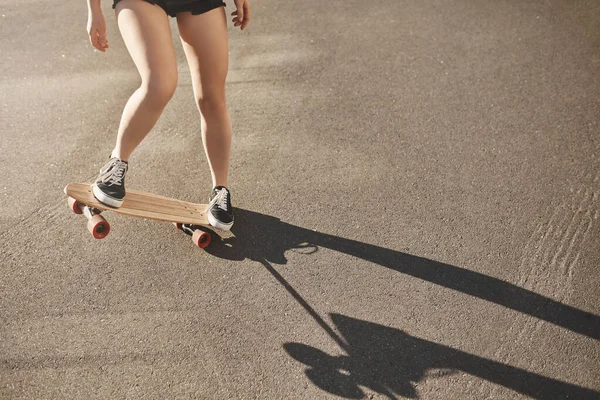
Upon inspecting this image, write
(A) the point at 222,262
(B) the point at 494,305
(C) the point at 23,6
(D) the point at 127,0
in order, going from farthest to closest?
(C) the point at 23,6
(A) the point at 222,262
(B) the point at 494,305
(D) the point at 127,0

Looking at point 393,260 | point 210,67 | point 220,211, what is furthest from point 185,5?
point 393,260

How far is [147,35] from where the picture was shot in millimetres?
2656

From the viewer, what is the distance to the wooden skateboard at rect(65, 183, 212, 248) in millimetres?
2977

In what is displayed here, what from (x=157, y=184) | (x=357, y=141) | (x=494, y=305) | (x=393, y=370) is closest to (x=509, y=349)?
(x=494, y=305)

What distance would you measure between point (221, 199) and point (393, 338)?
4.11 ft

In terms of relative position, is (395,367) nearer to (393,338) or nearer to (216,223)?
(393,338)

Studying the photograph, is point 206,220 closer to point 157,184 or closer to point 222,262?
point 222,262

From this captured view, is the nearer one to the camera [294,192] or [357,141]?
[294,192]

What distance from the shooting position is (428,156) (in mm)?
4059

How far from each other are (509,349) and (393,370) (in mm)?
607

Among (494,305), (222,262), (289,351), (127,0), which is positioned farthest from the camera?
(222,262)

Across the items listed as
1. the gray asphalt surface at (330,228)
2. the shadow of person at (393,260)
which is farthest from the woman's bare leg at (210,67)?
the gray asphalt surface at (330,228)

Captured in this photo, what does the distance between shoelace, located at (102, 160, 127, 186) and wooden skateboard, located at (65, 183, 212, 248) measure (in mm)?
138

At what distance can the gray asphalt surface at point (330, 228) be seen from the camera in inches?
111
